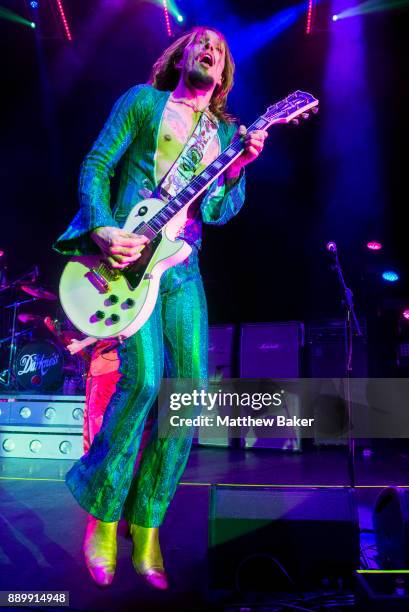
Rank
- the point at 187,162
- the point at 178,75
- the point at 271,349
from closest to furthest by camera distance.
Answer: the point at 187,162 < the point at 178,75 < the point at 271,349

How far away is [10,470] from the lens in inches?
171

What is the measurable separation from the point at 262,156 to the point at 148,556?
4.55 meters

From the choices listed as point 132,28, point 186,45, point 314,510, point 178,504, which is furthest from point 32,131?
point 314,510

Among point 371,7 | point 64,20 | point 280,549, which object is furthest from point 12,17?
point 280,549

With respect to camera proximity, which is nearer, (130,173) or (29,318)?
(130,173)

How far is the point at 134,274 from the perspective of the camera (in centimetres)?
180

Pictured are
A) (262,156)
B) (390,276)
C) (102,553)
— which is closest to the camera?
(102,553)

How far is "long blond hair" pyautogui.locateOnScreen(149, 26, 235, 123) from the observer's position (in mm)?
2311

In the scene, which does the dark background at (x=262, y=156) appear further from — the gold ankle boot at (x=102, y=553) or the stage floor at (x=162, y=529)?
the gold ankle boot at (x=102, y=553)

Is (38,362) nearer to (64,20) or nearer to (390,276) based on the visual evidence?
(64,20)

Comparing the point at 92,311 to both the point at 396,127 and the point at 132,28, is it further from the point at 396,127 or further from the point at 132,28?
the point at 396,127

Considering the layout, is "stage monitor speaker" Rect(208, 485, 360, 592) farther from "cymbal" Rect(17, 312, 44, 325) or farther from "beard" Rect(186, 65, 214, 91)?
"cymbal" Rect(17, 312, 44, 325)

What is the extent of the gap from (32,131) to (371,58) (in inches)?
137

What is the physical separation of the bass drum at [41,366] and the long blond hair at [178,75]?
474cm
